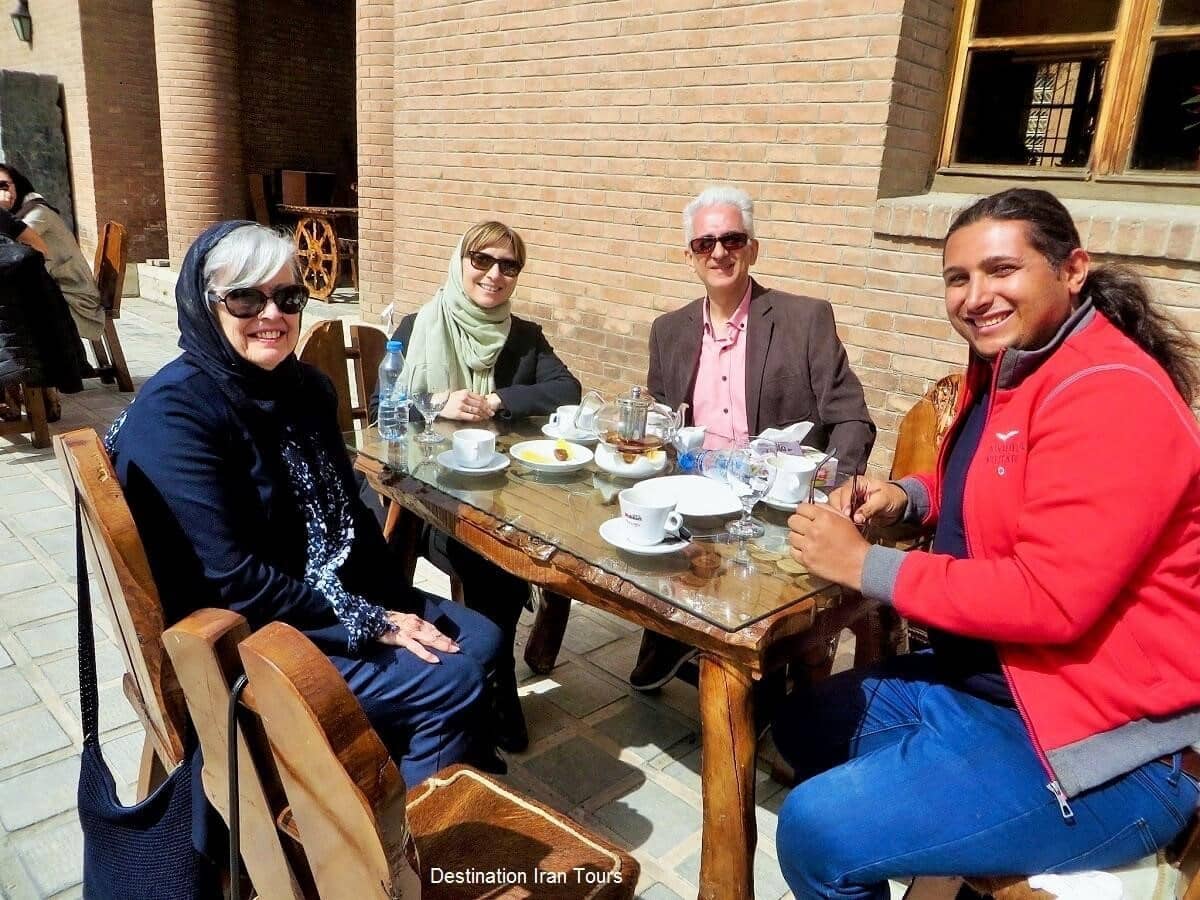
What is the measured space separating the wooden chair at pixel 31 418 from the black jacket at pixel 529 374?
3056 millimetres

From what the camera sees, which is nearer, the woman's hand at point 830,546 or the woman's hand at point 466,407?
the woman's hand at point 830,546

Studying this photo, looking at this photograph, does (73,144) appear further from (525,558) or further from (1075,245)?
(1075,245)

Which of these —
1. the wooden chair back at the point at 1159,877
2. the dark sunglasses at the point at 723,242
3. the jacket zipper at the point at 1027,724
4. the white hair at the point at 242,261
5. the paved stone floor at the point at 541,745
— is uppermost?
the dark sunglasses at the point at 723,242

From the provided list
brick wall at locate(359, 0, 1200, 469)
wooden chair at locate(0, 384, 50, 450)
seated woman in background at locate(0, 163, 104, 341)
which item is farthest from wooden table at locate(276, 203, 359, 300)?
wooden chair at locate(0, 384, 50, 450)

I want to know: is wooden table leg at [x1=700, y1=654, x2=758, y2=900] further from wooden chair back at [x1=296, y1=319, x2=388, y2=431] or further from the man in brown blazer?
wooden chair back at [x1=296, y1=319, x2=388, y2=431]

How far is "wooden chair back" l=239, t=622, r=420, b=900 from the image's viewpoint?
81 centimetres

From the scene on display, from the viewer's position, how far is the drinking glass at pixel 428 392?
2779 mm

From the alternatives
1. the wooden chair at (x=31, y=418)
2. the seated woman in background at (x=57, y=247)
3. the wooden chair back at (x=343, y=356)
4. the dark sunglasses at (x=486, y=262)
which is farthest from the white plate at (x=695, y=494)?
the seated woman in background at (x=57, y=247)

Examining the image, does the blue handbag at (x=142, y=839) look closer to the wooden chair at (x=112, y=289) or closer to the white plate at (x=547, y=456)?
the white plate at (x=547, y=456)

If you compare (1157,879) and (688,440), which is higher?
(688,440)

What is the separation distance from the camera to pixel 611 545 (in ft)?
6.28

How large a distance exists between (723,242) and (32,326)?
4.10m

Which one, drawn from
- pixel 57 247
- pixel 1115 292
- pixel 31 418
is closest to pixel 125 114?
pixel 57 247

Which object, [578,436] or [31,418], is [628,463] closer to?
[578,436]
